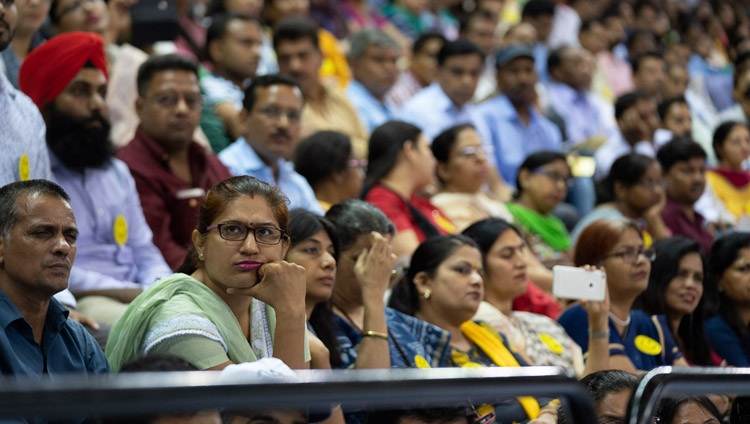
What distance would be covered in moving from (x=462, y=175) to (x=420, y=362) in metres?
2.10

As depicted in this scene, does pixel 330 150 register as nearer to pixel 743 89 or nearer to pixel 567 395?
pixel 567 395

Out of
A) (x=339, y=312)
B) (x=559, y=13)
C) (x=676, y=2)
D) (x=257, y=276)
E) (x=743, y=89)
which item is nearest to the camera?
(x=257, y=276)

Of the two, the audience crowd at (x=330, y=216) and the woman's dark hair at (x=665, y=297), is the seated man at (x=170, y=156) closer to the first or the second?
the audience crowd at (x=330, y=216)

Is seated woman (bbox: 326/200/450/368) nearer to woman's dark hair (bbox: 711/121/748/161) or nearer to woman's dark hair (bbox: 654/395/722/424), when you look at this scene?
woman's dark hair (bbox: 654/395/722/424)

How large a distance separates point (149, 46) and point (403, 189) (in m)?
1.81

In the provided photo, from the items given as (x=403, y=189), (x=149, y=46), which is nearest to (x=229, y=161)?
(x=403, y=189)

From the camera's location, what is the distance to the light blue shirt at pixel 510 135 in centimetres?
757

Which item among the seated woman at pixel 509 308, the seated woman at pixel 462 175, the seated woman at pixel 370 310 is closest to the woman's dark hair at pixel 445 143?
the seated woman at pixel 462 175

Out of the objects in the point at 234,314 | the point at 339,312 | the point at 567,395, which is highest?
the point at 567,395

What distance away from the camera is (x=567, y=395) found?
2.00m

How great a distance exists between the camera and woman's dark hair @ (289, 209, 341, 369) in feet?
12.4

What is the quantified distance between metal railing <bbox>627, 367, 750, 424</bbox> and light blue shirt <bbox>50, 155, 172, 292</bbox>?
2484 mm

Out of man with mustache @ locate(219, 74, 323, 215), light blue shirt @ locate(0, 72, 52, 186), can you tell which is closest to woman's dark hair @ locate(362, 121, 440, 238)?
man with mustache @ locate(219, 74, 323, 215)

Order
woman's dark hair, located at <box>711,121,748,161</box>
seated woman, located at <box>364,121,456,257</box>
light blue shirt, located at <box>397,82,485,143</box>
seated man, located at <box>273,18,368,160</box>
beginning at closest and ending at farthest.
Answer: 1. seated woman, located at <box>364,121,456,257</box>
2. seated man, located at <box>273,18,368,160</box>
3. light blue shirt, located at <box>397,82,485,143</box>
4. woman's dark hair, located at <box>711,121,748,161</box>
